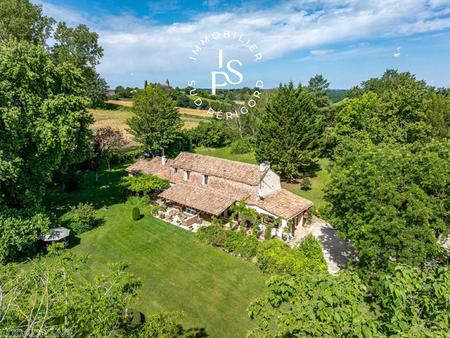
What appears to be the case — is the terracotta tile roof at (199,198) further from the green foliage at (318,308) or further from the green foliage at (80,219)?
the green foliage at (318,308)

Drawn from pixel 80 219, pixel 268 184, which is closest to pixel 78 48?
pixel 80 219

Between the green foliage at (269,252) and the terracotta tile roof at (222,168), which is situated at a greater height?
the terracotta tile roof at (222,168)

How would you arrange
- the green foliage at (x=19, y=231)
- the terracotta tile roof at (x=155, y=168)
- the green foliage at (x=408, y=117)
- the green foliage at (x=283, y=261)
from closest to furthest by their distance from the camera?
1. the green foliage at (x=283, y=261)
2. the green foliage at (x=19, y=231)
3. the green foliage at (x=408, y=117)
4. the terracotta tile roof at (x=155, y=168)

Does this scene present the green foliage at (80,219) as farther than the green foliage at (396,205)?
Yes

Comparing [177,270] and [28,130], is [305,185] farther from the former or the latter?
[28,130]

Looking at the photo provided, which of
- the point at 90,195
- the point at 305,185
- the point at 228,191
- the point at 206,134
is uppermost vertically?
the point at 206,134

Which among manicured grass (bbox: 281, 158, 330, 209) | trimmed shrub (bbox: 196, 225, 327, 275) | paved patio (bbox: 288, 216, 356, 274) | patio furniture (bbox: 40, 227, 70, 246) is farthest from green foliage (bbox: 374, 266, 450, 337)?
manicured grass (bbox: 281, 158, 330, 209)

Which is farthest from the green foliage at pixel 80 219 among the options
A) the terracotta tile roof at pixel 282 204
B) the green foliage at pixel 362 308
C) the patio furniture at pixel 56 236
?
the green foliage at pixel 362 308
